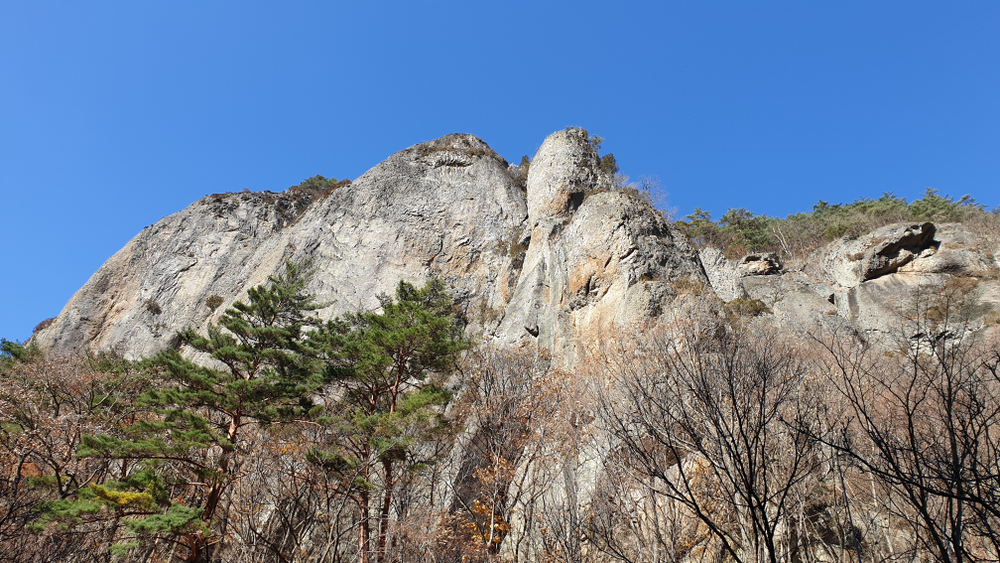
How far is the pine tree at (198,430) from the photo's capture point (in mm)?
10586

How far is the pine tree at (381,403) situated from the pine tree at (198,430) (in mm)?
1156

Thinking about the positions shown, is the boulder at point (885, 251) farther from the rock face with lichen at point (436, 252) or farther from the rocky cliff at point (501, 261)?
the rock face with lichen at point (436, 252)

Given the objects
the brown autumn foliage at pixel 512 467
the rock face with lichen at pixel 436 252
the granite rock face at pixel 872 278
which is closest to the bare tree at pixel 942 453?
the brown autumn foliage at pixel 512 467

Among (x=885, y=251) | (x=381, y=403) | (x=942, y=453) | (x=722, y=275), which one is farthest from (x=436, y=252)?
(x=942, y=453)

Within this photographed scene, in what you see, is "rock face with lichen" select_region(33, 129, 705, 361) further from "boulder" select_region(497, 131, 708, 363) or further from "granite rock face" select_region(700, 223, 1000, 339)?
"granite rock face" select_region(700, 223, 1000, 339)

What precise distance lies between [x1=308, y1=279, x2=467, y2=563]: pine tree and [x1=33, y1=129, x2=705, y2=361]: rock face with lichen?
20.4ft

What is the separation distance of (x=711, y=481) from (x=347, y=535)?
10182 mm

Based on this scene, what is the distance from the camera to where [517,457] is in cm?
1346

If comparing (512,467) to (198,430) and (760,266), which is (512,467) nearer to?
(198,430)

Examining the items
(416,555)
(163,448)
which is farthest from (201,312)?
(416,555)

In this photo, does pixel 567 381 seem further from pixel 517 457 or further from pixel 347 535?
pixel 347 535

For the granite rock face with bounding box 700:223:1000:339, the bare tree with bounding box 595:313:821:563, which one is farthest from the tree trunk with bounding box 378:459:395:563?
the granite rock face with bounding box 700:223:1000:339

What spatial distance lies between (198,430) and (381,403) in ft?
16.8

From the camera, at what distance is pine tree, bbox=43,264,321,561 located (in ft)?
A: 34.7
